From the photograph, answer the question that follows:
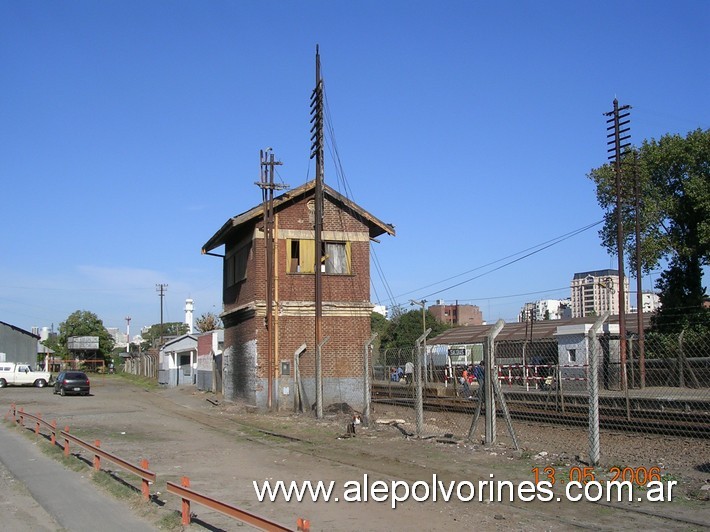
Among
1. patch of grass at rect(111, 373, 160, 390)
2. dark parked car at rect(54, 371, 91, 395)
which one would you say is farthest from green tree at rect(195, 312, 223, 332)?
dark parked car at rect(54, 371, 91, 395)

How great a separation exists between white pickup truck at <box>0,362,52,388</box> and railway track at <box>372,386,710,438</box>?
40036 millimetres

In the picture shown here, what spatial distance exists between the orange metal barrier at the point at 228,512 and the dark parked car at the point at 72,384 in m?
38.6

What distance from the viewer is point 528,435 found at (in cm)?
1761

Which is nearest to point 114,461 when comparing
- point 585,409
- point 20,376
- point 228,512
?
point 228,512

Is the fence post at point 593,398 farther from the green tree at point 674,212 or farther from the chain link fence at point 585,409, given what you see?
the green tree at point 674,212

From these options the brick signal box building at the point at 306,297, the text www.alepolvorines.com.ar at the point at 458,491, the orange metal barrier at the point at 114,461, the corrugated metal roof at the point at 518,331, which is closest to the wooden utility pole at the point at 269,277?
the brick signal box building at the point at 306,297

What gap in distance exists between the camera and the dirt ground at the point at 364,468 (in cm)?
873

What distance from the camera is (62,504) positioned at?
1081cm

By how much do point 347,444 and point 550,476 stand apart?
6.57m

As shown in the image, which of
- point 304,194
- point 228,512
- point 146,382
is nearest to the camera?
point 228,512

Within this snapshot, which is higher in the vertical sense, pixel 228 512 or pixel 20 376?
pixel 228 512

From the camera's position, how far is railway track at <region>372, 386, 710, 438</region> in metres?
16.2

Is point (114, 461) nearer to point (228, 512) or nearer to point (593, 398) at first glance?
point (228, 512)

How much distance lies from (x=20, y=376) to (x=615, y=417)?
158 feet
